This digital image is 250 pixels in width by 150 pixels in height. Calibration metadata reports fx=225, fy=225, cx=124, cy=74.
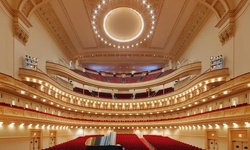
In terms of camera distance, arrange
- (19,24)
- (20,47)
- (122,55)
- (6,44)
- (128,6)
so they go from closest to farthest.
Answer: (6,44)
(19,24)
(20,47)
(128,6)
(122,55)

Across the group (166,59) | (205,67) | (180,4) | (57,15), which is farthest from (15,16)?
(166,59)

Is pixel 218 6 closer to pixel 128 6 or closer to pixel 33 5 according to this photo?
pixel 128 6

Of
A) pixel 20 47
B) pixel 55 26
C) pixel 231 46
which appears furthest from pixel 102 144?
pixel 55 26

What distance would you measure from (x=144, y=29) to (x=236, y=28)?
464 inches

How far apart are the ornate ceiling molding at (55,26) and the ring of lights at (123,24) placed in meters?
4.48

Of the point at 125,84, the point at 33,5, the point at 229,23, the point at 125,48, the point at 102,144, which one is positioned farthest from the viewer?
the point at 125,84

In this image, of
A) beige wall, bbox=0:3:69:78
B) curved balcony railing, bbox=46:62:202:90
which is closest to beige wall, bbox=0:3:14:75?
beige wall, bbox=0:3:69:78

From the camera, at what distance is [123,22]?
2422cm

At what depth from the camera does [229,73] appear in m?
14.1

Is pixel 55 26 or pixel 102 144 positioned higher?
pixel 55 26

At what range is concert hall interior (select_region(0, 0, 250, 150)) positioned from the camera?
12461mm

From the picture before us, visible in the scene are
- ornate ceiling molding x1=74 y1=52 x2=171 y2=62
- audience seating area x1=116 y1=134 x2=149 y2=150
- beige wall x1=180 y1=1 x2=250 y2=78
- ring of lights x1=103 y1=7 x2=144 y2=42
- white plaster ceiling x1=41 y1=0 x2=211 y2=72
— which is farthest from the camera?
ornate ceiling molding x1=74 y1=52 x2=171 y2=62

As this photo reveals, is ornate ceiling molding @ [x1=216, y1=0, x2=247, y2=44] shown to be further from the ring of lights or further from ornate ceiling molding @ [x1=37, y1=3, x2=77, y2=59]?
ornate ceiling molding @ [x1=37, y1=3, x2=77, y2=59]

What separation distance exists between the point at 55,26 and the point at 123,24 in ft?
23.7
